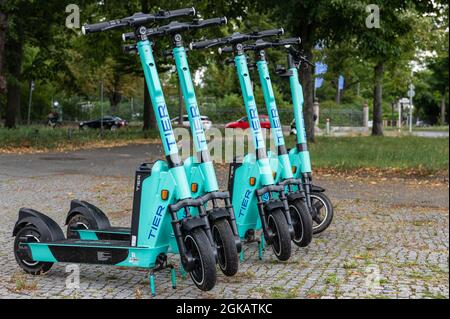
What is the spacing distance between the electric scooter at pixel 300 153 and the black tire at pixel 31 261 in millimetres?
2922

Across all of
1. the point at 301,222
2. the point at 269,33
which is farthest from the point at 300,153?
the point at 269,33

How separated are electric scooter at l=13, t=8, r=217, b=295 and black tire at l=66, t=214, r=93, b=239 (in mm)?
701

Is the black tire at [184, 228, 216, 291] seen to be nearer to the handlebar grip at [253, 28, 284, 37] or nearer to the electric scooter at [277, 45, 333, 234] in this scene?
the electric scooter at [277, 45, 333, 234]

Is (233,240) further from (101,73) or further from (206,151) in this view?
(101,73)

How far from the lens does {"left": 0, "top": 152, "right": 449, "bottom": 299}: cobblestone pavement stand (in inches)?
217

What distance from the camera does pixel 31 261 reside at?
6.04 metres

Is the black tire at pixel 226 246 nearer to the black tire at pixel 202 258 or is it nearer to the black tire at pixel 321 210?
the black tire at pixel 202 258

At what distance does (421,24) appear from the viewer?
29.9 metres

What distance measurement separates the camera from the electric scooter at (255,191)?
6457 millimetres

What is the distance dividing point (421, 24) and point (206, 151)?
86.6 feet

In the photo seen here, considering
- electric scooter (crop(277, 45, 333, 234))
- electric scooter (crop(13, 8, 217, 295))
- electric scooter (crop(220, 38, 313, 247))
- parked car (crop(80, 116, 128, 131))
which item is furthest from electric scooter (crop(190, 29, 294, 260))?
parked car (crop(80, 116, 128, 131))

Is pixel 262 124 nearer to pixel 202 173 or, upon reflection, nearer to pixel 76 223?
pixel 76 223

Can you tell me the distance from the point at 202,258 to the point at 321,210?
3.19m

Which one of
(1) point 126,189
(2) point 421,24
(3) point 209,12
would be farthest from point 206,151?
(2) point 421,24
